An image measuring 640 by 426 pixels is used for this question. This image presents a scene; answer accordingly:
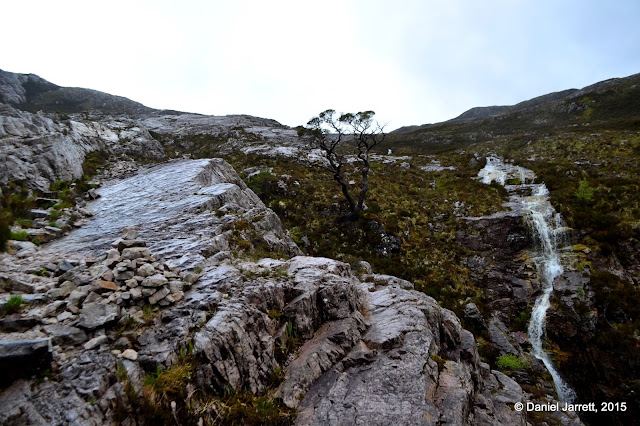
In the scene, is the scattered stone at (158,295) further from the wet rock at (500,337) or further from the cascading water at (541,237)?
the cascading water at (541,237)

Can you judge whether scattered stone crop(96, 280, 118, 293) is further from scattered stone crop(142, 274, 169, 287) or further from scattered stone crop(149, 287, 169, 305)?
scattered stone crop(149, 287, 169, 305)

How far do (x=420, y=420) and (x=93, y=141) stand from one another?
A: 37282 millimetres

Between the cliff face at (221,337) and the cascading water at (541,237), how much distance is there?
7.35 metres

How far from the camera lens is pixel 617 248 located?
61.3 ft

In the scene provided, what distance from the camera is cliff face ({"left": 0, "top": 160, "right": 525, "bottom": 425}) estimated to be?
176 inches

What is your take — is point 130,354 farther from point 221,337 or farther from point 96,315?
point 221,337

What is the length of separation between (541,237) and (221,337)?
23.8m

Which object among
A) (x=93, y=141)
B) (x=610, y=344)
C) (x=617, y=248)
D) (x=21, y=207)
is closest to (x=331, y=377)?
(x=21, y=207)

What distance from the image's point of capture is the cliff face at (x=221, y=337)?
4473mm

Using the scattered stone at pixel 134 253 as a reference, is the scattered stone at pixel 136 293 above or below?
below

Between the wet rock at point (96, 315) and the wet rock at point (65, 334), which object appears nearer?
the wet rock at point (65, 334)

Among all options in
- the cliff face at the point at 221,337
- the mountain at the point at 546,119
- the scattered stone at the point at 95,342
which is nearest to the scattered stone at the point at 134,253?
the cliff face at the point at 221,337

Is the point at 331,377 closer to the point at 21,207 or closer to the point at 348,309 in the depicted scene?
the point at 348,309

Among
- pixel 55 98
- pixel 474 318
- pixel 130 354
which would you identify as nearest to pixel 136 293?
pixel 130 354
